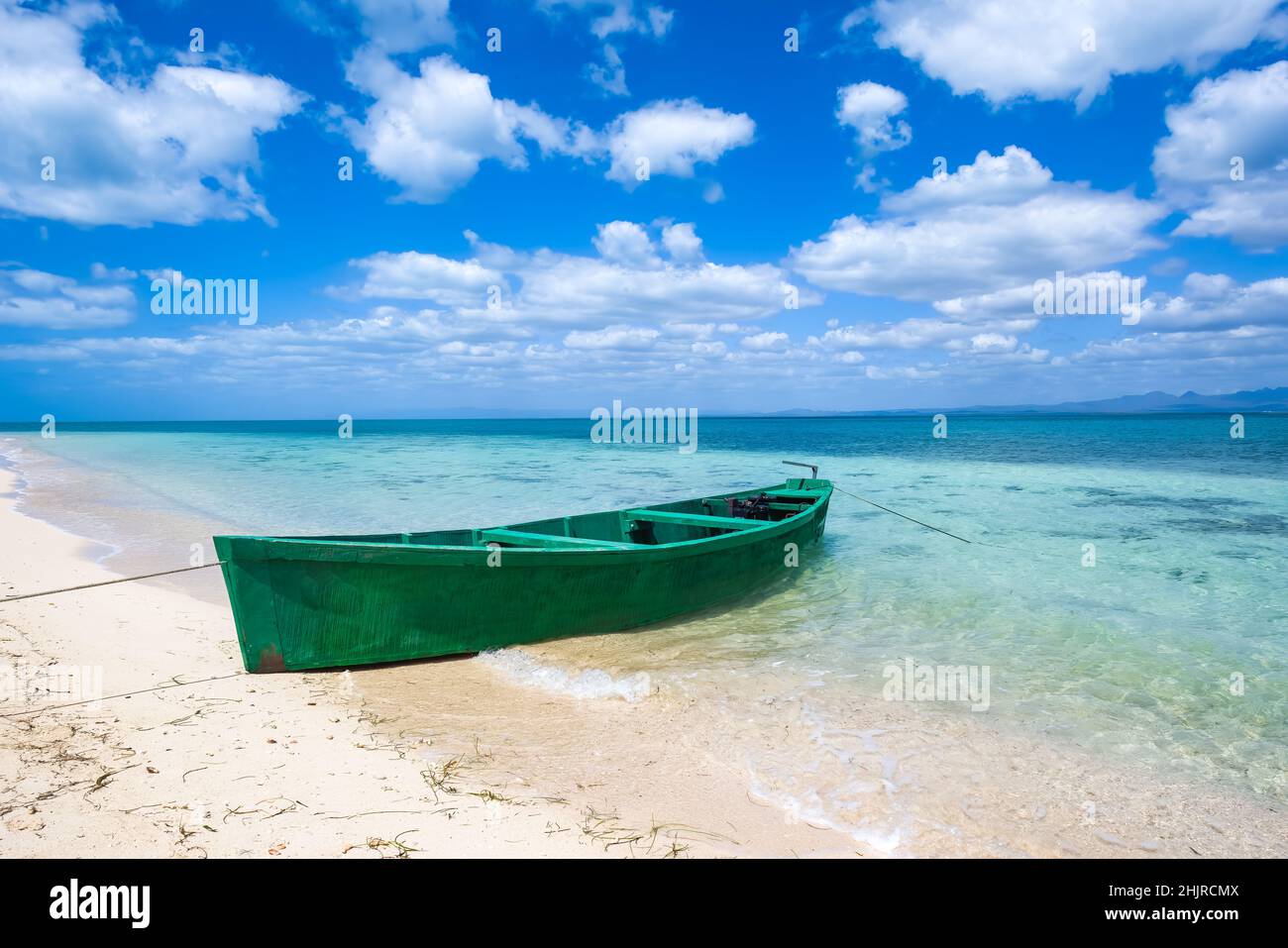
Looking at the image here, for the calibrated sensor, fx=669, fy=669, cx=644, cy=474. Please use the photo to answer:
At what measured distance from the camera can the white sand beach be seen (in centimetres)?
408

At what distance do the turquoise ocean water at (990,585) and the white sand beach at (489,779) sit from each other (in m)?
0.57

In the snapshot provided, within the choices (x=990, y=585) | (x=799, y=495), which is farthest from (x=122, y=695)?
(x=799, y=495)

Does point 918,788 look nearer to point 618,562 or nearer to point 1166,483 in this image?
point 618,562

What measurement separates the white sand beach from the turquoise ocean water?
57cm

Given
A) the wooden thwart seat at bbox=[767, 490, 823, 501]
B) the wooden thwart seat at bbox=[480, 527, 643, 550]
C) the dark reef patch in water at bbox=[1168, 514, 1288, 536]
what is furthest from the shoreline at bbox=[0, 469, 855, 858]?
the dark reef patch in water at bbox=[1168, 514, 1288, 536]

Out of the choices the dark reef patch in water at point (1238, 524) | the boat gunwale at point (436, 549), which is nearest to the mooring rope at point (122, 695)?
the boat gunwale at point (436, 549)

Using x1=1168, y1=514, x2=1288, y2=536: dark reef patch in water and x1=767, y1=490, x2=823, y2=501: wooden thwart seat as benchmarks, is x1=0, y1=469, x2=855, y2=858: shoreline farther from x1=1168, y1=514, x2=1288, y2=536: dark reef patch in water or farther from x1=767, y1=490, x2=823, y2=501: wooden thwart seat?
x1=1168, y1=514, x2=1288, y2=536: dark reef patch in water

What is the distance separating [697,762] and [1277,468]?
42.2 meters

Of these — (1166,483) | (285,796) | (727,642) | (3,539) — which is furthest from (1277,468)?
(3,539)

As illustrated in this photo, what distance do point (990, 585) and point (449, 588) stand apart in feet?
32.1

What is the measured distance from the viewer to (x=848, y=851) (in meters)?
4.41

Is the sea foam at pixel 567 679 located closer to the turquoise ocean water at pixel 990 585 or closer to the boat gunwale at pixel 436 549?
the turquoise ocean water at pixel 990 585

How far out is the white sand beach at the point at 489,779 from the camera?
161 inches

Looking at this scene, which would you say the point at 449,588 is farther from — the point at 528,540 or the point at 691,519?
the point at 691,519
